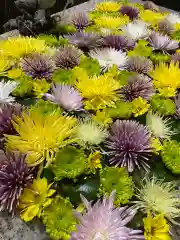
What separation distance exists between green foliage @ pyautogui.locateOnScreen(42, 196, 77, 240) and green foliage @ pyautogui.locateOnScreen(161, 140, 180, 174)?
23cm

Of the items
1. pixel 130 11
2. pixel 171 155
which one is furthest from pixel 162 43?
pixel 171 155

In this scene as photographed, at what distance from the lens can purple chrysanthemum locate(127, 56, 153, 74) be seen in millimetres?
1036

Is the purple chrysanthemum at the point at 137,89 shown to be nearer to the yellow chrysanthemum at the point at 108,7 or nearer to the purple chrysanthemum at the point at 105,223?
the purple chrysanthemum at the point at 105,223

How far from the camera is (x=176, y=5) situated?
2.33 m

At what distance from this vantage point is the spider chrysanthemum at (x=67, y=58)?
1014mm

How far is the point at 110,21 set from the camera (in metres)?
1.33

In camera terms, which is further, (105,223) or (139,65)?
(139,65)

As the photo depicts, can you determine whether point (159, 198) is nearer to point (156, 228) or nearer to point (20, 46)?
point (156, 228)

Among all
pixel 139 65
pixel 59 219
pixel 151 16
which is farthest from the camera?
pixel 151 16

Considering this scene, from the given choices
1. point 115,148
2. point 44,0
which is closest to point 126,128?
point 115,148

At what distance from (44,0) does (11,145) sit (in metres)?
0.62

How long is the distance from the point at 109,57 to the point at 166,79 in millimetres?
183

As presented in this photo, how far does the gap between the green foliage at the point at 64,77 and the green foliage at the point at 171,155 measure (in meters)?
0.29

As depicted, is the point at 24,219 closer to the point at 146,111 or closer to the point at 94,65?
the point at 146,111
